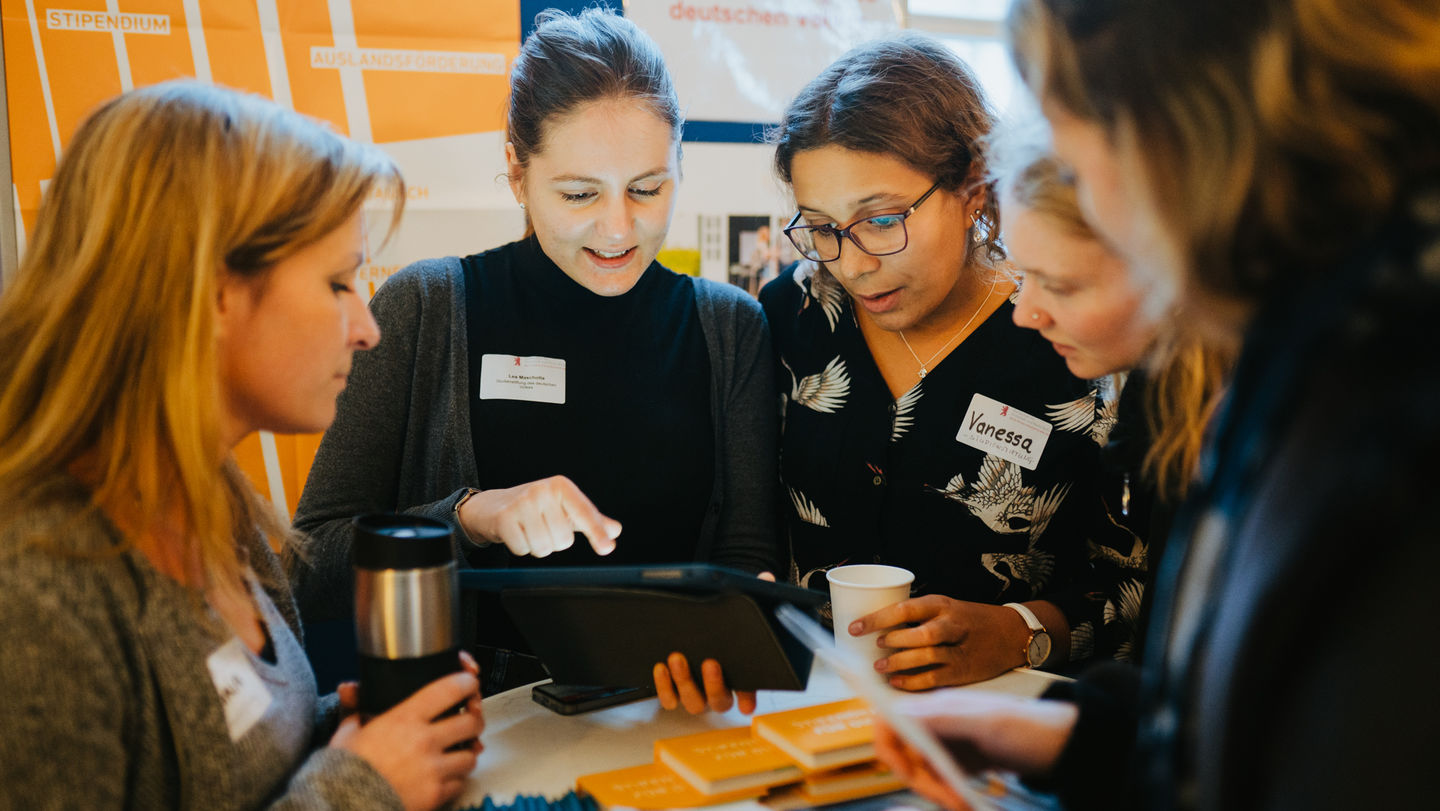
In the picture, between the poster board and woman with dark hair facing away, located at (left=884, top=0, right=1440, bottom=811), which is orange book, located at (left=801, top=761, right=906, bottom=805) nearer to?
woman with dark hair facing away, located at (left=884, top=0, right=1440, bottom=811)

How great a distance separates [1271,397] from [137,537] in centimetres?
109

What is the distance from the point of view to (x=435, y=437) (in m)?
1.96

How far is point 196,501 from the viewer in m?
1.12

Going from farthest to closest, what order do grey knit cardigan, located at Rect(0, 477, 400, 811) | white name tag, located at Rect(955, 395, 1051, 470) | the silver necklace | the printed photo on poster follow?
1. the printed photo on poster
2. the silver necklace
3. white name tag, located at Rect(955, 395, 1051, 470)
4. grey knit cardigan, located at Rect(0, 477, 400, 811)

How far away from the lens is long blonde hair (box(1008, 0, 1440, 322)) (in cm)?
66

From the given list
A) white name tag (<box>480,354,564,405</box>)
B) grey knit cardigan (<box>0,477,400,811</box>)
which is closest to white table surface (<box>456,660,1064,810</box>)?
grey knit cardigan (<box>0,477,400,811</box>)

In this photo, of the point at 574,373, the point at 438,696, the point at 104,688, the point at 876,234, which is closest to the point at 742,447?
the point at 574,373

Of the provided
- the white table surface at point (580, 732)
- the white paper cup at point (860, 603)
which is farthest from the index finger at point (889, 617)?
the white table surface at point (580, 732)

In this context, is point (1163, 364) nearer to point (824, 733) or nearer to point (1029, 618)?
point (1029, 618)

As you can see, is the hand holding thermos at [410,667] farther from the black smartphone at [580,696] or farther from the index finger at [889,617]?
the index finger at [889,617]

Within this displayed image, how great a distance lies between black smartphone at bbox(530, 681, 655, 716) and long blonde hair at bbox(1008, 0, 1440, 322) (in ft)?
3.46

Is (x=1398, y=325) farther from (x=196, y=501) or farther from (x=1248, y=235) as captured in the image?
(x=196, y=501)

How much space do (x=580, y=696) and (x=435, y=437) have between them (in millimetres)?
682

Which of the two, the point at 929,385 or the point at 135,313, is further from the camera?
the point at 929,385
